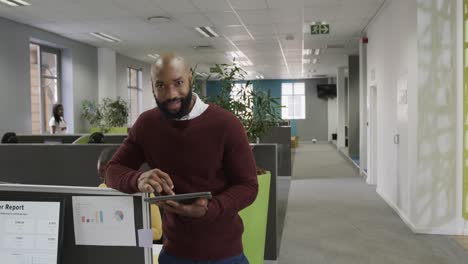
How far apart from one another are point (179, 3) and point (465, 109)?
3590 millimetres

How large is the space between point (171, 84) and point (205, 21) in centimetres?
598

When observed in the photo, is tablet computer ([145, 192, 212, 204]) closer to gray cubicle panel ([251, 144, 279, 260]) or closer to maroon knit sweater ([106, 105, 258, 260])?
maroon knit sweater ([106, 105, 258, 260])

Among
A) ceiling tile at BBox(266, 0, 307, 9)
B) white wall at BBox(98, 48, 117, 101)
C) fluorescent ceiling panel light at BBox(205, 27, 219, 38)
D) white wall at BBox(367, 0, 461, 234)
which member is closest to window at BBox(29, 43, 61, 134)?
white wall at BBox(98, 48, 117, 101)

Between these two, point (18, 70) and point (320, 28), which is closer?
point (18, 70)

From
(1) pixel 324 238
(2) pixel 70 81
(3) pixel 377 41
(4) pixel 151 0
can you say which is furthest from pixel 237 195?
(2) pixel 70 81

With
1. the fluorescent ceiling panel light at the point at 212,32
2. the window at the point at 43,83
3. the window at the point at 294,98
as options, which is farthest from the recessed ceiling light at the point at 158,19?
the window at the point at 294,98

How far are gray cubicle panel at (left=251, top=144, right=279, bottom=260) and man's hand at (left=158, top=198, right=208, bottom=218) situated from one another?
93.7 inches

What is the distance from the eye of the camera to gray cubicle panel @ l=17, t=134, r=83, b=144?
17.2 feet

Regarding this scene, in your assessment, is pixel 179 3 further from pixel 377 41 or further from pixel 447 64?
pixel 447 64

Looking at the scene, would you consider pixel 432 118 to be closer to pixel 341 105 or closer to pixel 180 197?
pixel 180 197

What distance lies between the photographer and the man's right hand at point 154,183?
3.48 ft

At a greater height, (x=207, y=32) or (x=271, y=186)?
(x=207, y=32)

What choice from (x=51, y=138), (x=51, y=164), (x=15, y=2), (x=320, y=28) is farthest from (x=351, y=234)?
(x=15, y=2)

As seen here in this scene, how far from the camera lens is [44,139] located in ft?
17.3
